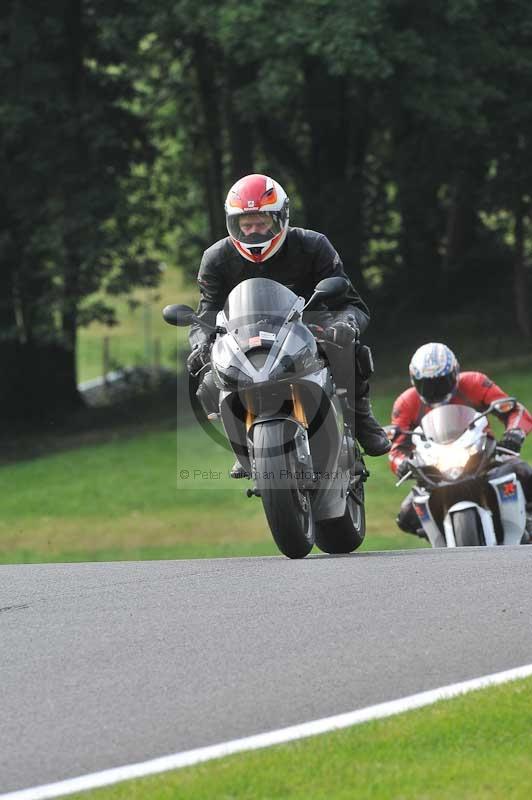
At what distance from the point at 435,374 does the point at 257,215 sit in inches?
120

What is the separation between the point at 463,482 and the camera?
434 inches

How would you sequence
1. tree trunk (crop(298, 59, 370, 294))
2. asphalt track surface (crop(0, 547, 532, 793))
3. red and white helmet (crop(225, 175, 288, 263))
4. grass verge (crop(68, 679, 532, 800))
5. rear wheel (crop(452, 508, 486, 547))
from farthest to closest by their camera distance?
tree trunk (crop(298, 59, 370, 294)) → rear wheel (crop(452, 508, 486, 547)) → red and white helmet (crop(225, 175, 288, 263)) → asphalt track surface (crop(0, 547, 532, 793)) → grass verge (crop(68, 679, 532, 800))

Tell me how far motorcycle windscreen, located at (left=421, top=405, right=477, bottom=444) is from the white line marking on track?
16.9 ft

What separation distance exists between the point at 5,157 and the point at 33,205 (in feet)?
3.47

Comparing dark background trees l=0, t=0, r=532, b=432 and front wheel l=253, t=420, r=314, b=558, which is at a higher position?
dark background trees l=0, t=0, r=532, b=432

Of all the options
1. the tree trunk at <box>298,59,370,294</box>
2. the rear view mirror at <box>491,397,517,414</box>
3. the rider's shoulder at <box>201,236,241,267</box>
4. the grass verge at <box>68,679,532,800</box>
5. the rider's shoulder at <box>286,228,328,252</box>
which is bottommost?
the grass verge at <box>68,679,532,800</box>

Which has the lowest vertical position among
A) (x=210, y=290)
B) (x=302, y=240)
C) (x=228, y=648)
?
(x=228, y=648)

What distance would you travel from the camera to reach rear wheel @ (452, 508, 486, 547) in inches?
432

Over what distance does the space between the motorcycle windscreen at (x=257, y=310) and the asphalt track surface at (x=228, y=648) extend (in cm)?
131

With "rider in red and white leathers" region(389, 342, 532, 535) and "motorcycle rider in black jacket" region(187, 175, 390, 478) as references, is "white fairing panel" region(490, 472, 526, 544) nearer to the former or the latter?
"rider in red and white leathers" region(389, 342, 532, 535)

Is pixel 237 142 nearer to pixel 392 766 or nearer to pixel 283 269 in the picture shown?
pixel 283 269

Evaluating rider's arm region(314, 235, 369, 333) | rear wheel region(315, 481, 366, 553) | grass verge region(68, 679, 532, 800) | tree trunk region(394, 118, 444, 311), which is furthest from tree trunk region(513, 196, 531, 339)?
grass verge region(68, 679, 532, 800)

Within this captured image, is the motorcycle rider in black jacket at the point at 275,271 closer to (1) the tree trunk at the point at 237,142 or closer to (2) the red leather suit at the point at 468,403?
(2) the red leather suit at the point at 468,403

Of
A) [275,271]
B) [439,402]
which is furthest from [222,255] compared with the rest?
[439,402]
